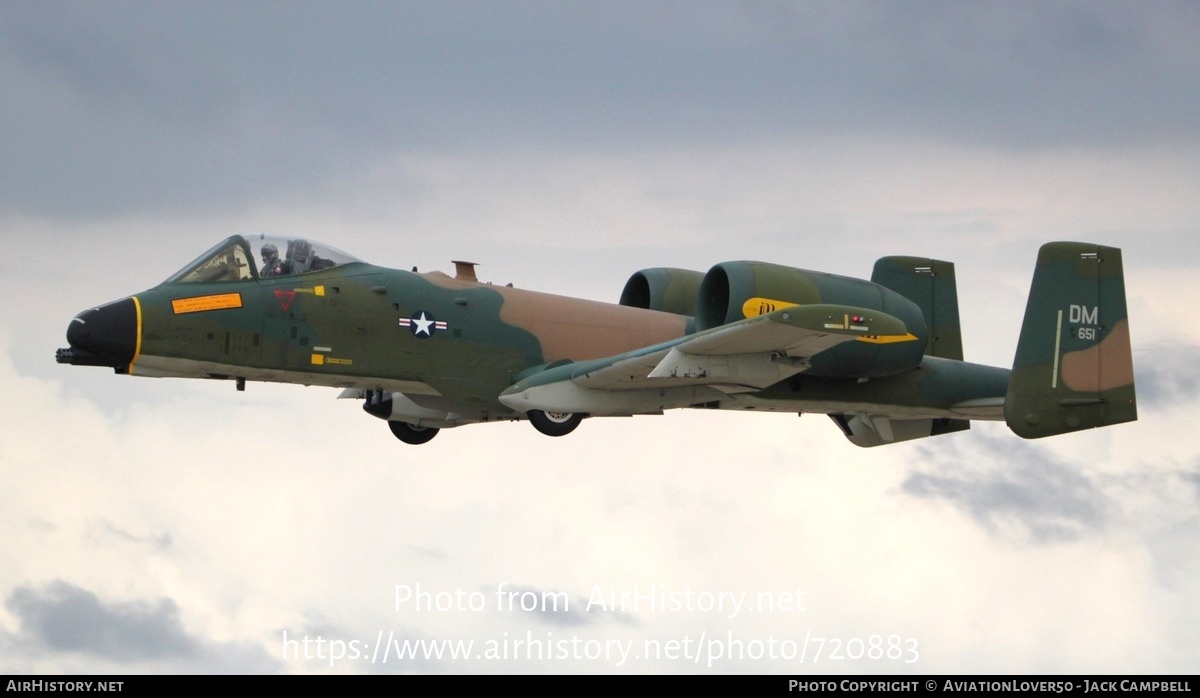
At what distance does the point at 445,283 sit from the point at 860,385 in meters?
6.06

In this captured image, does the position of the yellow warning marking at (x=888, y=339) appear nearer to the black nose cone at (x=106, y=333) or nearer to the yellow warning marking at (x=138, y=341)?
the yellow warning marking at (x=138, y=341)

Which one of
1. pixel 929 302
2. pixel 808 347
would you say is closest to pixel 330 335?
pixel 808 347

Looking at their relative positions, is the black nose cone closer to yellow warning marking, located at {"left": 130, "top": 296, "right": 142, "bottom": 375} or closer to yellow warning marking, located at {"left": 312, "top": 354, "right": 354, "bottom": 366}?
yellow warning marking, located at {"left": 130, "top": 296, "right": 142, "bottom": 375}

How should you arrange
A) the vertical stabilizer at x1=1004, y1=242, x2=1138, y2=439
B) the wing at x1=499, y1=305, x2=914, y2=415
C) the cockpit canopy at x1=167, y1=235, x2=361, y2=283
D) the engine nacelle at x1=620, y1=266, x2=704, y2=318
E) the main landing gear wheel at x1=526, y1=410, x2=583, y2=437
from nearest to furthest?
the wing at x1=499, y1=305, x2=914, y2=415 → the cockpit canopy at x1=167, y1=235, x2=361, y2=283 → the main landing gear wheel at x1=526, y1=410, x2=583, y2=437 → the vertical stabilizer at x1=1004, y1=242, x2=1138, y2=439 → the engine nacelle at x1=620, y1=266, x2=704, y2=318

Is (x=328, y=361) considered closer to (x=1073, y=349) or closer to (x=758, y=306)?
(x=758, y=306)

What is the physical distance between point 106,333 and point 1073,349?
42.2 feet

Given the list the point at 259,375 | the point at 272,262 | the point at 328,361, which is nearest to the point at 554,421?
the point at 328,361

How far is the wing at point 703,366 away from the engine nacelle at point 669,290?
8.18 ft

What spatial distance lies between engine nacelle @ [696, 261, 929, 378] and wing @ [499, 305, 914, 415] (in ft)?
3.05

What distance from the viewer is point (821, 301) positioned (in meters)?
22.5

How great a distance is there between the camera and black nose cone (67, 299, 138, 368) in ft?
66.9

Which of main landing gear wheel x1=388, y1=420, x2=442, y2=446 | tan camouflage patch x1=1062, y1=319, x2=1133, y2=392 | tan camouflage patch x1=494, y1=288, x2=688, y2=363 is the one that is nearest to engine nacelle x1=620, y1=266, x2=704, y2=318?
tan camouflage patch x1=494, y1=288, x2=688, y2=363

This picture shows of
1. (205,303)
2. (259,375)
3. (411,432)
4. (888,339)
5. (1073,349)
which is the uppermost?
(205,303)

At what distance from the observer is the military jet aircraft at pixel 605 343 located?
20.7 metres
